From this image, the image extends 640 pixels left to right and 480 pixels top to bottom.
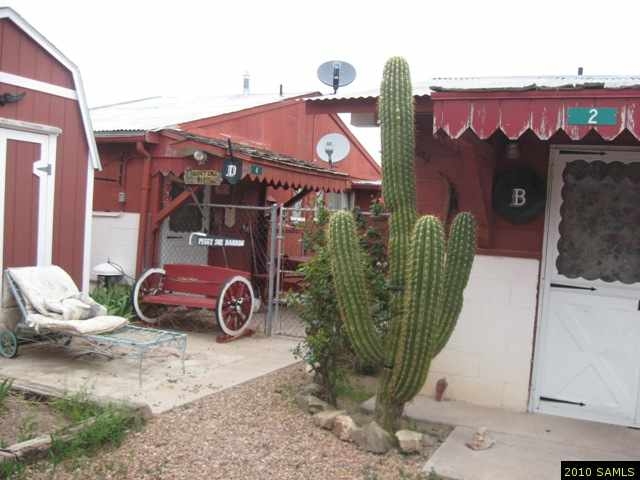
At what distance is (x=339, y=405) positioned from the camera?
5.41 metres

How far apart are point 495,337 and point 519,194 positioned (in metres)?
1.21

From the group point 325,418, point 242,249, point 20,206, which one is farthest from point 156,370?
point 242,249

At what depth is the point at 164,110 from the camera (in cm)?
1288

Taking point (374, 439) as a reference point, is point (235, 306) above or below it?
above

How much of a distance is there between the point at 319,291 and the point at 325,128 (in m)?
11.1

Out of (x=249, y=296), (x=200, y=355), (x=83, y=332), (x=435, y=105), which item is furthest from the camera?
(x=249, y=296)

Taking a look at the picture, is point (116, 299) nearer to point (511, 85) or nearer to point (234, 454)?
point (234, 454)

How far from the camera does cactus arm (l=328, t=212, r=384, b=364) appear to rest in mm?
4426

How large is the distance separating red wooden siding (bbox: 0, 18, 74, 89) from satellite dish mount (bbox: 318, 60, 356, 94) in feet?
13.0

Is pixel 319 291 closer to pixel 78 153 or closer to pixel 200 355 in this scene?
pixel 200 355

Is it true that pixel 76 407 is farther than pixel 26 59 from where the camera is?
No

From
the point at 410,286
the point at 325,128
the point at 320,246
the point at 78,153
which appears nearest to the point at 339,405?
the point at 320,246

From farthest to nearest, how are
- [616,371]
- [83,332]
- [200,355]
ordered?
[200,355] < [83,332] < [616,371]

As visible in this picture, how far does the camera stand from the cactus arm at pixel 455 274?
4520 millimetres
